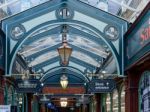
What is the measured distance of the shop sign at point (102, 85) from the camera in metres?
17.0

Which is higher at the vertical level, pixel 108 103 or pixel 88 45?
pixel 88 45

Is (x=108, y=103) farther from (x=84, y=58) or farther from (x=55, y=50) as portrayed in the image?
(x=84, y=58)

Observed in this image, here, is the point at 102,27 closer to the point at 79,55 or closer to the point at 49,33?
the point at 49,33

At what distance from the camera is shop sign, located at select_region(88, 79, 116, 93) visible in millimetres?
16984

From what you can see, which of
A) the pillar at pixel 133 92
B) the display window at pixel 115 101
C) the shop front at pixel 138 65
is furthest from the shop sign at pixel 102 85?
the display window at pixel 115 101

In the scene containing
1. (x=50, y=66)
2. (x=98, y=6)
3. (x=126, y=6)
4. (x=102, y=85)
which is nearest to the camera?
(x=126, y=6)

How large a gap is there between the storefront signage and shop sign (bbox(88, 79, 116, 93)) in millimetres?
1473

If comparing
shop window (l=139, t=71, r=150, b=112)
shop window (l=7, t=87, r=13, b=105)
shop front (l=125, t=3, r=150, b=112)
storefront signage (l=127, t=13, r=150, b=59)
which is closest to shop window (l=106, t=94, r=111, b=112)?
shop window (l=7, t=87, r=13, b=105)

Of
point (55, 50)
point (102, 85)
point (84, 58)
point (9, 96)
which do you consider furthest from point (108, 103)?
point (102, 85)

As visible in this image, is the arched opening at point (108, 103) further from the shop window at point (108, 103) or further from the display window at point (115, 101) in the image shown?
the display window at point (115, 101)

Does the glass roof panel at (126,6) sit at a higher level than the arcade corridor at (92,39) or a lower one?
higher

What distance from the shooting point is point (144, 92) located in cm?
1458

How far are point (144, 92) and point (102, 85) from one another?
2.74m

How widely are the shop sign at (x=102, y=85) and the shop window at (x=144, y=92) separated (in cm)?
181
